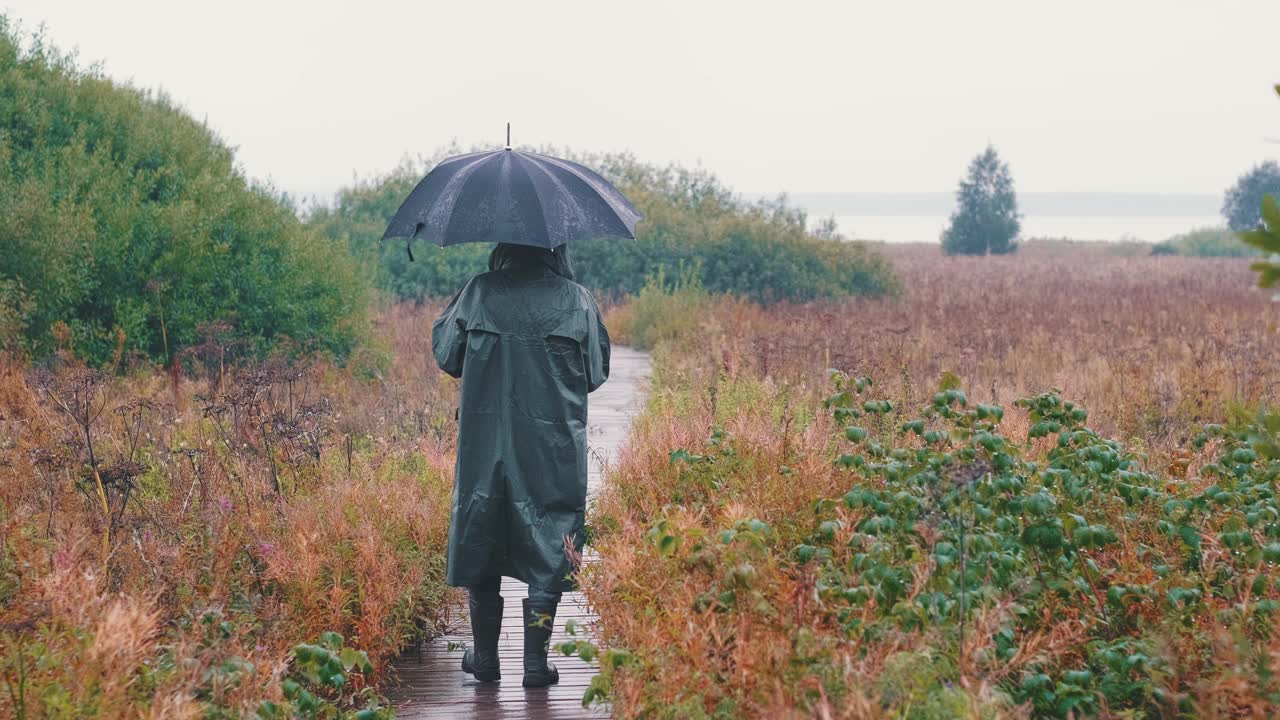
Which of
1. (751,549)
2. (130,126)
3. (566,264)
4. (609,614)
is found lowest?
(609,614)

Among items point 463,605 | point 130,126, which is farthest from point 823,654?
point 130,126

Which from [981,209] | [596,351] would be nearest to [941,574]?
[596,351]

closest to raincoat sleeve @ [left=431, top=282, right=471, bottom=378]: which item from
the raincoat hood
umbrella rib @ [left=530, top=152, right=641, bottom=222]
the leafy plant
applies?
the raincoat hood

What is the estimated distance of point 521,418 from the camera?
465 cm

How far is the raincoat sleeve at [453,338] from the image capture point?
4.69 metres

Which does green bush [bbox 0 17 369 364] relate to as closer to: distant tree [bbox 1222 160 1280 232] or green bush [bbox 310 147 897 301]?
green bush [bbox 310 147 897 301]

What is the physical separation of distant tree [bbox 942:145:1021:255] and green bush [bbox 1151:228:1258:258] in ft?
24.9

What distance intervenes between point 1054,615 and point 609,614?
1.70m

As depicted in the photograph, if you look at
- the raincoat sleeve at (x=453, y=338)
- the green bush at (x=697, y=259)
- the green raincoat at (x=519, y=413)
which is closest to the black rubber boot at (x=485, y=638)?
the green raincoat at (x=519, y=413)

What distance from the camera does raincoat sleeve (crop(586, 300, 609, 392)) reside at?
4770 mm

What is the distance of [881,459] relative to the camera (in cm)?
488

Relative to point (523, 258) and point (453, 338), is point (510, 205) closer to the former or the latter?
point (523, 258)

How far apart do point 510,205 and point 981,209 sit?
2265 inches

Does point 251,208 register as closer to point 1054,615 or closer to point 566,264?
point 566,264
